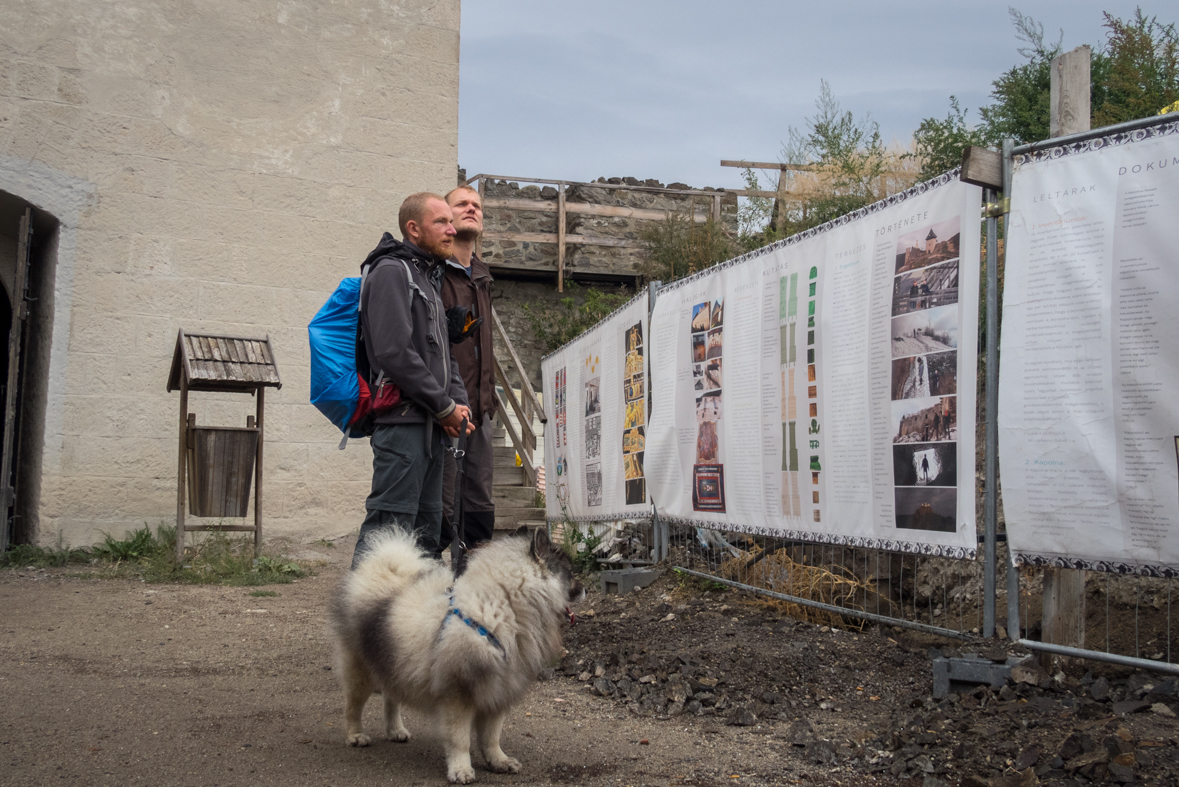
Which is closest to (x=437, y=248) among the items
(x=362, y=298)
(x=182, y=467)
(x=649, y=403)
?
(x=362, y=298)

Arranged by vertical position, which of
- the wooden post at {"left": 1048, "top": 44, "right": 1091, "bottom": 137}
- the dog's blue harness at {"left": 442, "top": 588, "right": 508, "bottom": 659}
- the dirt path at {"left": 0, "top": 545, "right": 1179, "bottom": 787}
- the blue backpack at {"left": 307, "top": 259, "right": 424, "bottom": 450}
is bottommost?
the dirt path at {"left": 0, "top": 545, "right": 1179, "bottom": 787}

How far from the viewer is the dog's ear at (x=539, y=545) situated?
3021 mm

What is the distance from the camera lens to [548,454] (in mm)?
9266

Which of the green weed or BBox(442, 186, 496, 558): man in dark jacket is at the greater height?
BBox(442, 186, 496, 558): man in dark jacket

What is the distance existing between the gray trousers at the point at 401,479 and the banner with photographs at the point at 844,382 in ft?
6.10

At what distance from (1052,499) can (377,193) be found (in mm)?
7646

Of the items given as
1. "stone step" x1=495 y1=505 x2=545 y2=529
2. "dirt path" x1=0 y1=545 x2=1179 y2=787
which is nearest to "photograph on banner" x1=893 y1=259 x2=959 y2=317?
"dirt path" x1=0 y1=545 x2=1179 y2=787

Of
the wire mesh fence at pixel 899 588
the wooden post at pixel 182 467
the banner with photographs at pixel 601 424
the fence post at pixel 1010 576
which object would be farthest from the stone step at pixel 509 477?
the fence post at pixel 1010 576

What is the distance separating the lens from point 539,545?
303 cm

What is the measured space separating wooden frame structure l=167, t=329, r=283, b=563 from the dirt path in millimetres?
1892

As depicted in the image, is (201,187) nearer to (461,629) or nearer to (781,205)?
(461,629)

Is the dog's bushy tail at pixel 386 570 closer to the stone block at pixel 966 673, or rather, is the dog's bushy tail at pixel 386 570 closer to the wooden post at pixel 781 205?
the stone block at pixel 966 673

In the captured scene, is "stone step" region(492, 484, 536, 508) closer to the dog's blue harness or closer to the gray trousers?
the gray trousers

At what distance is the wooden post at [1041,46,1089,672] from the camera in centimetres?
356
